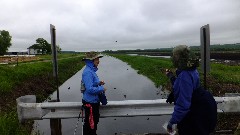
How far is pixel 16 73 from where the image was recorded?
2316 cm

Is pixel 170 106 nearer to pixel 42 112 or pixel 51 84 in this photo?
pixel 42 112

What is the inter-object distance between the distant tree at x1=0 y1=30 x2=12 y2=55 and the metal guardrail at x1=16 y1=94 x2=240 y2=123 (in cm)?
9837

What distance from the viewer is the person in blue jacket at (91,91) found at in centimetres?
618

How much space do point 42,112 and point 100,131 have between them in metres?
4.53

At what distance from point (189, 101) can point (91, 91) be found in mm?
2683

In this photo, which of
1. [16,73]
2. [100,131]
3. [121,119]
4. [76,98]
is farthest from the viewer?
[16,73]

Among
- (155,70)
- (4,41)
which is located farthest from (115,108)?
(4,41)

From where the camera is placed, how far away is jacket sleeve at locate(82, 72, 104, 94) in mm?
6129

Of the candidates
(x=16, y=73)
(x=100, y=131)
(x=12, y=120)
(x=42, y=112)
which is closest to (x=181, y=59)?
(x=42, y=112)

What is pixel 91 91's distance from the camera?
6.14 meters

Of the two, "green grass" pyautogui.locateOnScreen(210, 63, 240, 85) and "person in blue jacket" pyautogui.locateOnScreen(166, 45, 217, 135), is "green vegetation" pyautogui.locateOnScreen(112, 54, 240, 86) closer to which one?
"green grass" pyautogui.locateOnScreen(210, 63, 240, 85)

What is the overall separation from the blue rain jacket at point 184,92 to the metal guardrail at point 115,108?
110 inches

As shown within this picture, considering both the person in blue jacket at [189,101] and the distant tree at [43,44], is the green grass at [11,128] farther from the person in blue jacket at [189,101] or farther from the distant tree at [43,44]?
the distant tree at [43,44]

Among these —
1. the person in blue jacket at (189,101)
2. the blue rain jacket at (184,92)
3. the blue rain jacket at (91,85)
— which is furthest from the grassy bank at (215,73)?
the blue rain jacket at (184,92)
